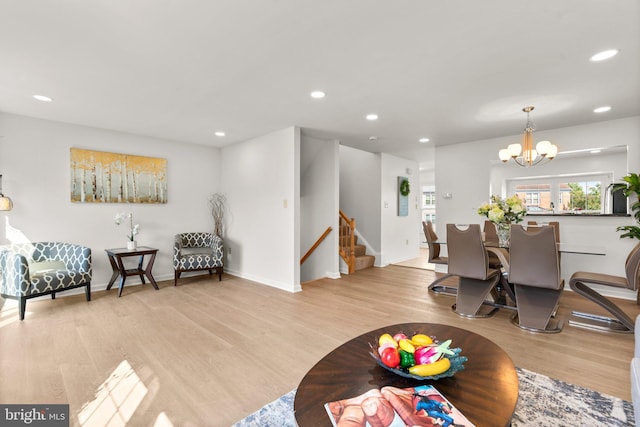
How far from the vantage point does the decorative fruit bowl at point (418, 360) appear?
1240mm

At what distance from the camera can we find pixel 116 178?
15.8 ft

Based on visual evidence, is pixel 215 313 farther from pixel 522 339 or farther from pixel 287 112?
pixel 522 339

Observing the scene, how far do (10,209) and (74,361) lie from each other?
279cm

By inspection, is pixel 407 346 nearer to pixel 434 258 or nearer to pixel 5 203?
pixel 434 258

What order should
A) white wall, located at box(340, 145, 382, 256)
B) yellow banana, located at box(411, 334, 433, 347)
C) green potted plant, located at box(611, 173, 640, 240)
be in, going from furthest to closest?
white wall, located at box(340, 145, 382, 256) < green potted plant, located at box(611, 173, 640, 240) < yellow banana, located at box(411, 334, 433, 347)

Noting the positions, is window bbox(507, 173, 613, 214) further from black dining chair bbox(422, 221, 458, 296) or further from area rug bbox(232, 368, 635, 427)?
area rug bbox(232, 368, 635, 427)

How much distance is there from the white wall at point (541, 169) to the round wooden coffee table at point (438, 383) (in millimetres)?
4304

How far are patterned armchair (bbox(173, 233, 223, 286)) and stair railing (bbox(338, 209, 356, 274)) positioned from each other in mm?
2389

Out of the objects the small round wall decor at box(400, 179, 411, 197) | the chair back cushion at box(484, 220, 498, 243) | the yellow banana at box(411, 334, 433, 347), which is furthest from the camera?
the small round wall decor at box(400, 179, 411, 197)

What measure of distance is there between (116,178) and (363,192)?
191 inches

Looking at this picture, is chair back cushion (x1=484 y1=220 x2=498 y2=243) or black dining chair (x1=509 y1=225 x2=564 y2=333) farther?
chair back cushion (x1=484 y1=220 x2=498 y2=243)

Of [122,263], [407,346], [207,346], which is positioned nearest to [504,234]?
[407,346]

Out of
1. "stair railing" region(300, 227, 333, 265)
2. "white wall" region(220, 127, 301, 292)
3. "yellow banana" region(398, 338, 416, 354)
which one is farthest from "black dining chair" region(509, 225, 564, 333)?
"stair railing" region(300, 227, 333, 265)

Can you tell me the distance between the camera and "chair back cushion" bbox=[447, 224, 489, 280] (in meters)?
3.39
